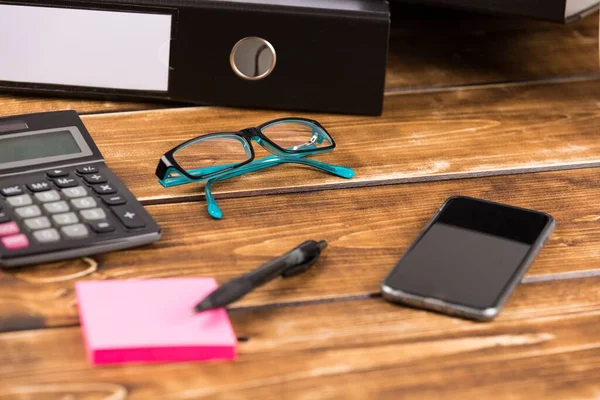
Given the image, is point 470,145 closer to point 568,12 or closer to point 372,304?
point 568,12

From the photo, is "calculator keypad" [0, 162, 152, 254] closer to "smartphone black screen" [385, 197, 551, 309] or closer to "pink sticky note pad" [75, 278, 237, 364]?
"pink sticky note pad" [75, 278, 237, 364]

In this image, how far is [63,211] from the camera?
721mm

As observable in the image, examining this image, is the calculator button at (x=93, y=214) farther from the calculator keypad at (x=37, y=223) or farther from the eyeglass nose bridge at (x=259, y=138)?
the eyeglass nose bridge at (x=259, y=138)

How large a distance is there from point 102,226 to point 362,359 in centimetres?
22

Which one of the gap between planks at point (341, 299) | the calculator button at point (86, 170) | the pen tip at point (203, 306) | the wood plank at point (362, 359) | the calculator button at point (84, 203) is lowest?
the wood plank at point (362, 359)

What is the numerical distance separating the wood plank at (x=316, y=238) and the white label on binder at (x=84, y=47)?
0.20 m

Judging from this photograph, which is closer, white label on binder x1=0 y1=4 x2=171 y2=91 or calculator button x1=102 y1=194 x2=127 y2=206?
calculator button x1=102 y1=194 x2=127 y2=206

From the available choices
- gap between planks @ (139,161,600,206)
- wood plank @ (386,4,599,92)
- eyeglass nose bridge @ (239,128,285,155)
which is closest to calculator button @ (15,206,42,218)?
gap between planks @ (139,161,600,206)

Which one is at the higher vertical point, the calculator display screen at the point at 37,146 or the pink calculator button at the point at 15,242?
the calculator display screen at the point at 37,146

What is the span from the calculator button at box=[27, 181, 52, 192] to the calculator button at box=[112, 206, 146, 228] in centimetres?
6

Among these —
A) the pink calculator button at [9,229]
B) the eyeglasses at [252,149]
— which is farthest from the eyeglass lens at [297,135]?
the pink calculator button at [9,229]

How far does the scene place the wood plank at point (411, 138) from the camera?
853 mm

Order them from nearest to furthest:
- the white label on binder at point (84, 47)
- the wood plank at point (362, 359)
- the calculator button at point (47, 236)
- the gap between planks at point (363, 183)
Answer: the wood plank at point (362, 359)
the calculator button at point (47, 236)
the gap between planks at point (363, 183)
the white label on binder at point (84, 47)

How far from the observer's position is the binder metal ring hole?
94 centimetres
